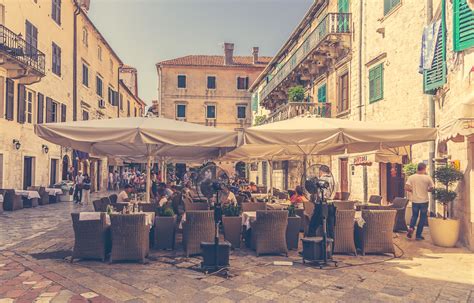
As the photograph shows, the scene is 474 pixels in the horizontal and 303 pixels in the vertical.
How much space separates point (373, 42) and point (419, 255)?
9.04 meters

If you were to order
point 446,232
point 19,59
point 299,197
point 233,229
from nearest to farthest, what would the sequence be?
1. point 233,229
2. point 446,232
3. point 299,197
4. point 19,59

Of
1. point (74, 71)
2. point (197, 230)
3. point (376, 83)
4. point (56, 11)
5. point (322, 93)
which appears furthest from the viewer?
point (74, 71)

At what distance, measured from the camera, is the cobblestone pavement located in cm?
464

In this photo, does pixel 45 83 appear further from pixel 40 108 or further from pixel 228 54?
pixel 228 54

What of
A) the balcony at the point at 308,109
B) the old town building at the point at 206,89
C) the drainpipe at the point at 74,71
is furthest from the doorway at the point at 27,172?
the old town building at the point at 206,89

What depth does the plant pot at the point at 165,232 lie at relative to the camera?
6.98 meters

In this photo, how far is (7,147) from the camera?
15.2 meters

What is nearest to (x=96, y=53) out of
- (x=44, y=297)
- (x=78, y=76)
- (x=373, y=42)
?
(x=78, y=76)

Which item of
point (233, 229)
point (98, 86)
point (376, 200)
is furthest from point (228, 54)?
point (233, 229)

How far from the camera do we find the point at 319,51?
1725 cm

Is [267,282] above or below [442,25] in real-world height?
below

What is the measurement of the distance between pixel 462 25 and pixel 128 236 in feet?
22.0

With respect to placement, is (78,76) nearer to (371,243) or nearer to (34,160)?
(34,160)

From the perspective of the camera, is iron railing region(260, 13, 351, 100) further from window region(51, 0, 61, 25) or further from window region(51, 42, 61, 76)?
window region(51, 0, 61, 25)
